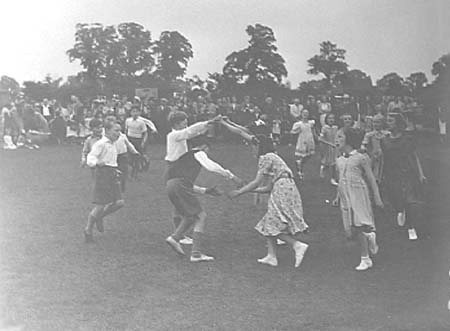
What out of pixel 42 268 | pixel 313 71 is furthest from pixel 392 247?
pixel 42 268

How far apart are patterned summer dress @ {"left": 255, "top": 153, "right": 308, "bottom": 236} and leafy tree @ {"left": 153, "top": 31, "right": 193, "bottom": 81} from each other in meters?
1.05

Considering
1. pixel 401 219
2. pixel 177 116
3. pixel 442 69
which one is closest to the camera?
pixel 442 69

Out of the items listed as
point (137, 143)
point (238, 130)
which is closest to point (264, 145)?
point (238, 130)

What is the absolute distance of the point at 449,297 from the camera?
4.57m

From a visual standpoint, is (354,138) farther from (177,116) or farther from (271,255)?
(177,116)

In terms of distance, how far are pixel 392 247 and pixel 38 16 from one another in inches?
147

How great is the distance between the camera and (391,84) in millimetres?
5812

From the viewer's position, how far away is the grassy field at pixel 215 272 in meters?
4.25

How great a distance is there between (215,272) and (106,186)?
1.72m

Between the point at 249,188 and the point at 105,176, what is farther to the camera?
the point at 105,176

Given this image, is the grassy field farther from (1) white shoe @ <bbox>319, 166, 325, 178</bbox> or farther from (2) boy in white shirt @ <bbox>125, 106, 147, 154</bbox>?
(1) white shoe @ <bbox>319, 166, 325, 178</bbox>

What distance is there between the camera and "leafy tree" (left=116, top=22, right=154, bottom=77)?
18.1 feet

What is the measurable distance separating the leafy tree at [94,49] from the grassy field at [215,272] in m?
1.24

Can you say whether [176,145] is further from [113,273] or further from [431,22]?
[431,22]
